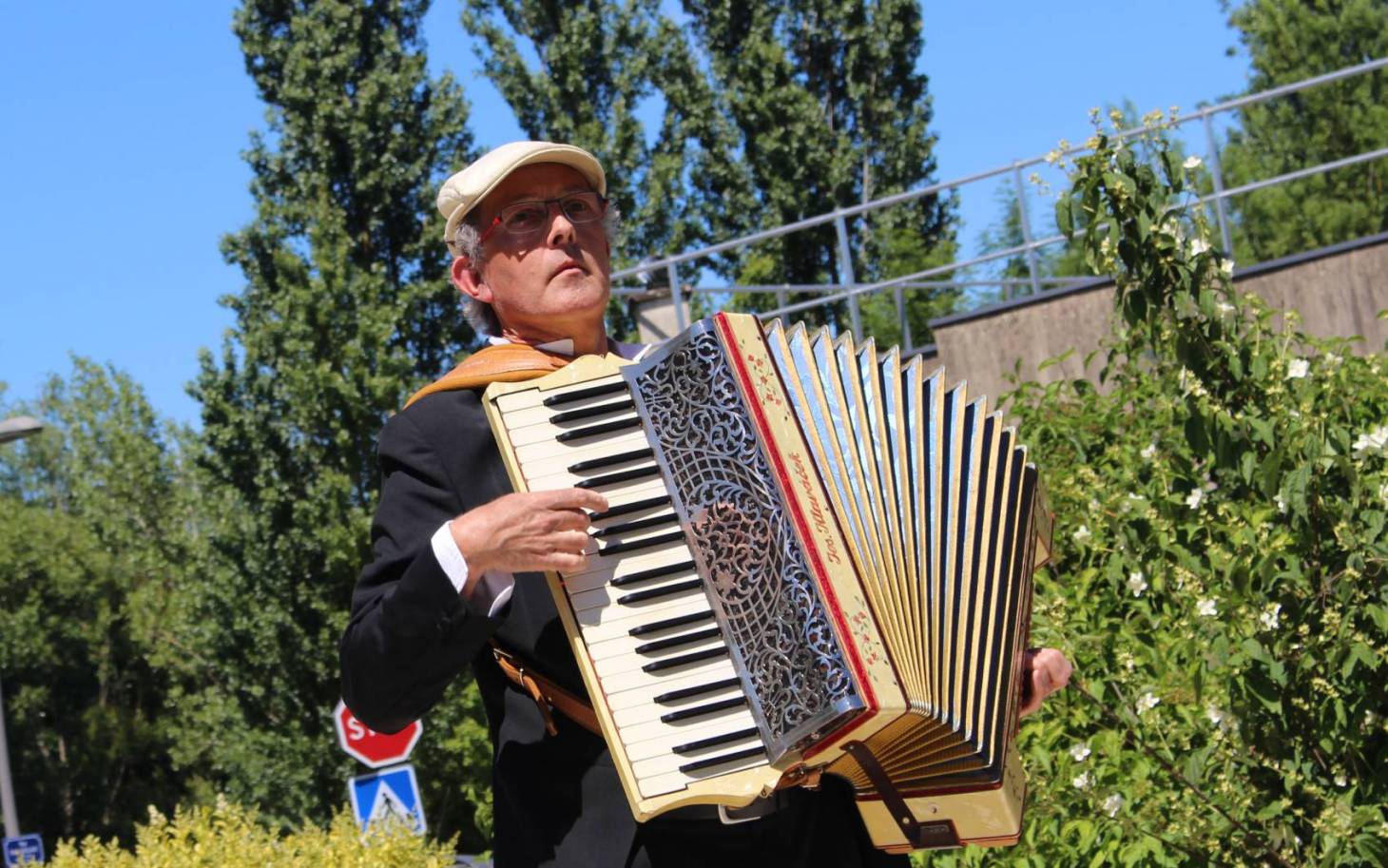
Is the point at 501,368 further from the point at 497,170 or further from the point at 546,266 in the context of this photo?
the point at 497,170

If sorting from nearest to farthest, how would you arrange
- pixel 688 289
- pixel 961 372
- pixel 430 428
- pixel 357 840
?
pixel 430 428, pixel 357 840, pixel 961 372, pixel 688 289

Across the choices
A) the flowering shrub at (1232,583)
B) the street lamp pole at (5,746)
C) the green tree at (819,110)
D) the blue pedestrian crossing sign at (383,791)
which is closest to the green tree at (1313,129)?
the green tree at (819,110)

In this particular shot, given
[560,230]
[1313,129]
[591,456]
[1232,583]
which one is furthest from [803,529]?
[1313,129]

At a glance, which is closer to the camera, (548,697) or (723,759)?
(723,759)

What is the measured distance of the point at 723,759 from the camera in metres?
2.49

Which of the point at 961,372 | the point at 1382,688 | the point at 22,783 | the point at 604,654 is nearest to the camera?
the point at 604,654

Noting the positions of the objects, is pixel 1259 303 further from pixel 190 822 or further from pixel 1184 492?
pixel 190 822

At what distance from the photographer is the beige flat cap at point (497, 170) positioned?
9.50ft

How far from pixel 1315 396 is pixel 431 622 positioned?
2592 millimetres

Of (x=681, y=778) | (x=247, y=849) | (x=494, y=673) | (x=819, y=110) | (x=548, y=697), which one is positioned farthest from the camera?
(x=819, y=110)

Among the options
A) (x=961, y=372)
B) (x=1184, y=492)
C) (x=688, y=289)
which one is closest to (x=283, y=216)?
(x=688, y=289)

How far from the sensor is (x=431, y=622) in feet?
8.43

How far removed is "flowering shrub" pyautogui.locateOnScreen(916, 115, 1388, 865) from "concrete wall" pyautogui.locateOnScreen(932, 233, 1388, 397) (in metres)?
3.68

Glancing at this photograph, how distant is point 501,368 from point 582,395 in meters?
0.24
